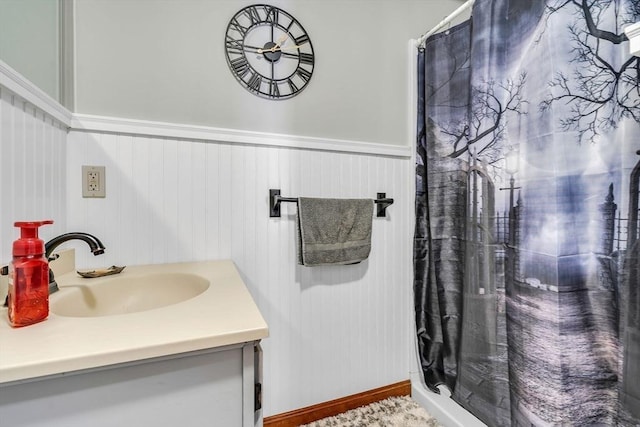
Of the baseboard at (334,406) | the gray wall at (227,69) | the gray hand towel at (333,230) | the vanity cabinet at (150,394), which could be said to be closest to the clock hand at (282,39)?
the gray wall at (227,69)

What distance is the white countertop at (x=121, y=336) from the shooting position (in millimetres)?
416

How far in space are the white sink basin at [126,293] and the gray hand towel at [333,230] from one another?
0.49 metres

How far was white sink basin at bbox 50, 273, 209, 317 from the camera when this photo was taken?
0.79 meters

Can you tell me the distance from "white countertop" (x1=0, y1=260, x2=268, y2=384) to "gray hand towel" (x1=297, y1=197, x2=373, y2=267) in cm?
63

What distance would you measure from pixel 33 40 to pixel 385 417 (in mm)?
1959

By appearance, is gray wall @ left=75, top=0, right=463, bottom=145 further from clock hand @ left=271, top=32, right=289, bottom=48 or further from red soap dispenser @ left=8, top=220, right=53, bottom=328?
red soap dispenser @ left=8, top=220, right=53, bottom=328

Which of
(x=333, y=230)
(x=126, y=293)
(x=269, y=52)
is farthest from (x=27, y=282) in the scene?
(x=269, y=52)

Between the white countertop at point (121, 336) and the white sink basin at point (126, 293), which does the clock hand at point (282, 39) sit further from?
the white countertop at point (121, 336)

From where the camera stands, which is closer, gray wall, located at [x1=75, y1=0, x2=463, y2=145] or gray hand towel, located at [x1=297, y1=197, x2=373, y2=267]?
gray wall, located at [x1=75, y1=0, x2=463, y2=145]

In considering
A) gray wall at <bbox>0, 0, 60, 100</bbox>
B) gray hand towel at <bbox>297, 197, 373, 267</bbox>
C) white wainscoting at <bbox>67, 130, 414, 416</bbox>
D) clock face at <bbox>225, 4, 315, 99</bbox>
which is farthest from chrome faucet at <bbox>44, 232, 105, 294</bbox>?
clock face at <bbox>225, 4, 315, 99</bbox>

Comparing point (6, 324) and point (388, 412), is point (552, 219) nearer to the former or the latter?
point (388, 412)

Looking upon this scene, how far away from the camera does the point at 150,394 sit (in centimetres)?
49

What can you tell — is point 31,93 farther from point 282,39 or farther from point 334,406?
point 334,406

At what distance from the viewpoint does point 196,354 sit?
0.51 m
